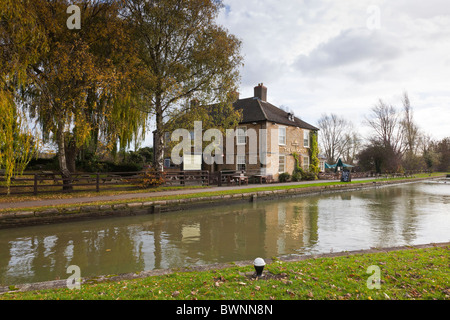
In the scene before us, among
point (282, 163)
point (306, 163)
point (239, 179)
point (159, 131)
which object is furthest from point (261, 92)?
point (159, 131)

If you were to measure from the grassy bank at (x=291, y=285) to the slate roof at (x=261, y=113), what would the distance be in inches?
823

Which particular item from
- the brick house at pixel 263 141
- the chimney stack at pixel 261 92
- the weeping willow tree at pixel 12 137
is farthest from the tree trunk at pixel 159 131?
the chimney stack at pixel 261 92

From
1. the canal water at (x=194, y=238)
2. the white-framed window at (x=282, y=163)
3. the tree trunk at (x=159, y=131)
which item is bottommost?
the canal water at (x=194, y=238)

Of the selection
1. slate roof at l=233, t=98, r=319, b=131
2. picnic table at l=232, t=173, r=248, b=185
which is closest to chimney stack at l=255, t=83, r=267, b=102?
slate roof at l=233, t=98, r=319, b=131

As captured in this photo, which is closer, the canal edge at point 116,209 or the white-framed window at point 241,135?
the canal edge at point 116,209

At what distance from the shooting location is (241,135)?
2625cm

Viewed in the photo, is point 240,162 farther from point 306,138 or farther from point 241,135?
point 306,138

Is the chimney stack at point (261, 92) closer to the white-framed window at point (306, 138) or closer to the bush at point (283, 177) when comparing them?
the white-framed window at point (306, 138)

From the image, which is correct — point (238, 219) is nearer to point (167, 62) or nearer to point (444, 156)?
point (167, 62)

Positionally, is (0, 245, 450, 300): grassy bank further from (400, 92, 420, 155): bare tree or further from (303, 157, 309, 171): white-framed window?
(400, 92, 420, 155): bare tree

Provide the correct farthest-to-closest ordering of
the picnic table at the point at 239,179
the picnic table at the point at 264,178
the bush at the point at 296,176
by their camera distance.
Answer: the bush at the point at 296,176 → the picnic table at the point at 264,178 → the picnic table at the point at 239,179

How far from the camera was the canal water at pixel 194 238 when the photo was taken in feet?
19.7

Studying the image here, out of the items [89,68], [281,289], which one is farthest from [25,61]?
[281,289]

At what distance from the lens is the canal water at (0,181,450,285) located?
236 inches
